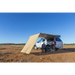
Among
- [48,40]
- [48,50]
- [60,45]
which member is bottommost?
[48,50]

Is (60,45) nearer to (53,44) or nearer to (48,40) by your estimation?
(53,44)

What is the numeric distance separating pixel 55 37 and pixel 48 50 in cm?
217

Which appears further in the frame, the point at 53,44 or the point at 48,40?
the point at 48,40

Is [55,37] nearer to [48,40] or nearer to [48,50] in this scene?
[48,40]

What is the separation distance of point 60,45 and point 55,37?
1344 mm

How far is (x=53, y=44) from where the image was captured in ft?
27.0

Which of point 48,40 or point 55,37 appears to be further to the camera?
point 48,40

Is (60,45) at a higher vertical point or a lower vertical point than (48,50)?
higher

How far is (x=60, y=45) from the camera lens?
832cm

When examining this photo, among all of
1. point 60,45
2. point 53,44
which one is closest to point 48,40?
point 53,44

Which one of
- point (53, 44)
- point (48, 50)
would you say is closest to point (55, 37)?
point (53, 44)

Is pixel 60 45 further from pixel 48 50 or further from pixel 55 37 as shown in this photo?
pixel 48 50

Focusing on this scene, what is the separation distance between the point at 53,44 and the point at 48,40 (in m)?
1.10

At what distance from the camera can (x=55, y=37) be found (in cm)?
838
